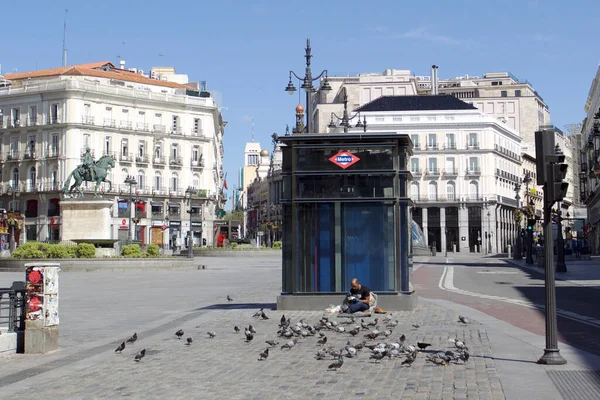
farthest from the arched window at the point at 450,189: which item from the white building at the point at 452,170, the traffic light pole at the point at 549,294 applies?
Answer: the traffic light pole at the point at 549,294

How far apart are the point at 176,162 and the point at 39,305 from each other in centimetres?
8344

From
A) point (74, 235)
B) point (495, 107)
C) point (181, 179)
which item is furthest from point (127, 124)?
point (495, 107)

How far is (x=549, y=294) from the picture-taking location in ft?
34.0

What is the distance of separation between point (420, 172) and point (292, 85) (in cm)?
7512

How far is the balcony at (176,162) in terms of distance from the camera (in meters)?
94.8

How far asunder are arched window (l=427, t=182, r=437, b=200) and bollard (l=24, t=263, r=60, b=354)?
96.4m

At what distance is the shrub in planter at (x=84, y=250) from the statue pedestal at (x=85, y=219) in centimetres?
520

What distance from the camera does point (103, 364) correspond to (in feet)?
37.6

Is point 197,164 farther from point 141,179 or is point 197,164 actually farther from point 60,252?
point 60,252

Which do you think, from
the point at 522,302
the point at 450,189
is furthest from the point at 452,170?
the point at 522,302

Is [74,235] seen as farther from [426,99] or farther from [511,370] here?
[426,99]

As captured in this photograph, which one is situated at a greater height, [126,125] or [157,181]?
[126,125]

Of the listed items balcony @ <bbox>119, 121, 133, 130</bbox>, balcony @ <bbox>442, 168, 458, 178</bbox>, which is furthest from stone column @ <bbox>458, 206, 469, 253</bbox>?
balcony @ <bbox>119, 121, 133, 130</bbox>

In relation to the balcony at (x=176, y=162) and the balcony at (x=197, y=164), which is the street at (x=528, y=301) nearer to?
the balcony at (x=176, y=162)
